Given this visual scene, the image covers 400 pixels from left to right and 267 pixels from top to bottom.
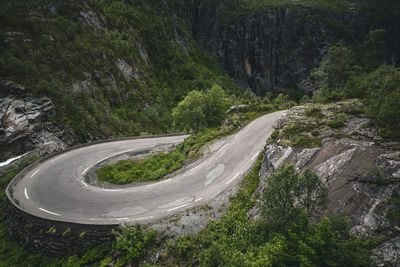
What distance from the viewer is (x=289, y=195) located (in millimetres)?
8430

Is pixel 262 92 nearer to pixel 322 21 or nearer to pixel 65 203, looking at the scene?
pixel 322 21

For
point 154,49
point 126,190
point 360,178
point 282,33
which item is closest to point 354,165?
point 360,178

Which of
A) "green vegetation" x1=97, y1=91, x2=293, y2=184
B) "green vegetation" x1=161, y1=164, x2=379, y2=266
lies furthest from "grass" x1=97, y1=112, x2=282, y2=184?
"green vegetation" x1=161, y1=164, x2=379, y2=266

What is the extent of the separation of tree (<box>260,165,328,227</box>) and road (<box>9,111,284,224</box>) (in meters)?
5.84

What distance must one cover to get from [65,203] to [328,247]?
17.6 metres

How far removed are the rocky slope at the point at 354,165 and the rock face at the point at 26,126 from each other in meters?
33.3

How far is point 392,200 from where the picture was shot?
7.27 meters

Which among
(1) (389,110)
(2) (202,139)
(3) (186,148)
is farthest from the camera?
(2) (202,139)

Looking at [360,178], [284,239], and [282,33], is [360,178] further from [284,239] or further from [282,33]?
[282,33]

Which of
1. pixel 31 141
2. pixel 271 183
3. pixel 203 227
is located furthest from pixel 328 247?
pixel 31 141

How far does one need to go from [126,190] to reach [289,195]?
41.8ft

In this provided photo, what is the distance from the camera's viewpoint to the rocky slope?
744 centimetres

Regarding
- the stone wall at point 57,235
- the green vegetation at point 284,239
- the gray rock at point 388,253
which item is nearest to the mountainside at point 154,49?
the stone wall at point 57,235

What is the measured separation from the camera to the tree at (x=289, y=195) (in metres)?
8.22
